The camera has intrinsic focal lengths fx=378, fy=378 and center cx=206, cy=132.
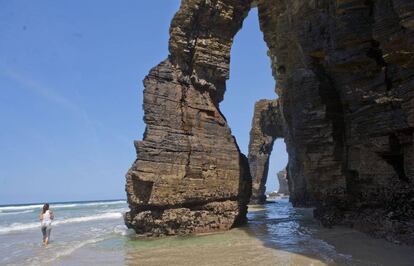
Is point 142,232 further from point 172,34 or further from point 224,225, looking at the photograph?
point 172,34

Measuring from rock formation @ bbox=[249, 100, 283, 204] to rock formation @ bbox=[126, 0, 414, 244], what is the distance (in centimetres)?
2457

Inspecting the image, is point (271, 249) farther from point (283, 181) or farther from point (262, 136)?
point (283, 181)

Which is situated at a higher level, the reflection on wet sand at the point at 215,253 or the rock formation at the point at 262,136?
the rock formation at the point at 262,136

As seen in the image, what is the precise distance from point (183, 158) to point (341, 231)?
666cm

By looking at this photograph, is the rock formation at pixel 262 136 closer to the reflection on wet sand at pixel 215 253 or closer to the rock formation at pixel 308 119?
the rock formation at pixel 308 119

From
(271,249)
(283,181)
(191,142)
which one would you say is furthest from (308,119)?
(283,181)

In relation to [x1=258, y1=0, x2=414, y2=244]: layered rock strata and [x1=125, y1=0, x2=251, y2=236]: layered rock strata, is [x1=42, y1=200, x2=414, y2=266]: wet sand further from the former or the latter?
[x1=125, y1=0, x2=251, y2=236]: layered rock strata

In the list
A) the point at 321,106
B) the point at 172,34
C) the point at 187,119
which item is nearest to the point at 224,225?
the point at 187,119

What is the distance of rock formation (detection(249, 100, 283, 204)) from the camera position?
144 feet

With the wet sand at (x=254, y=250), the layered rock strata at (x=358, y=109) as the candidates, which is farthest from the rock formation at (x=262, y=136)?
the wet sand at (x=254, y=250)

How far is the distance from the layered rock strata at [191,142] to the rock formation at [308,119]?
0.05 metres

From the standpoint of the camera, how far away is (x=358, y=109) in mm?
13031

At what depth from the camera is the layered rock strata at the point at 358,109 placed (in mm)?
10820

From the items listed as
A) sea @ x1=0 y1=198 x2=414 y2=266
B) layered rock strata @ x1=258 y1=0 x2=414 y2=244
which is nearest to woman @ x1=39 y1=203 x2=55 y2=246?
sea @ x1=0 y1=198 x2=414 y2=266
